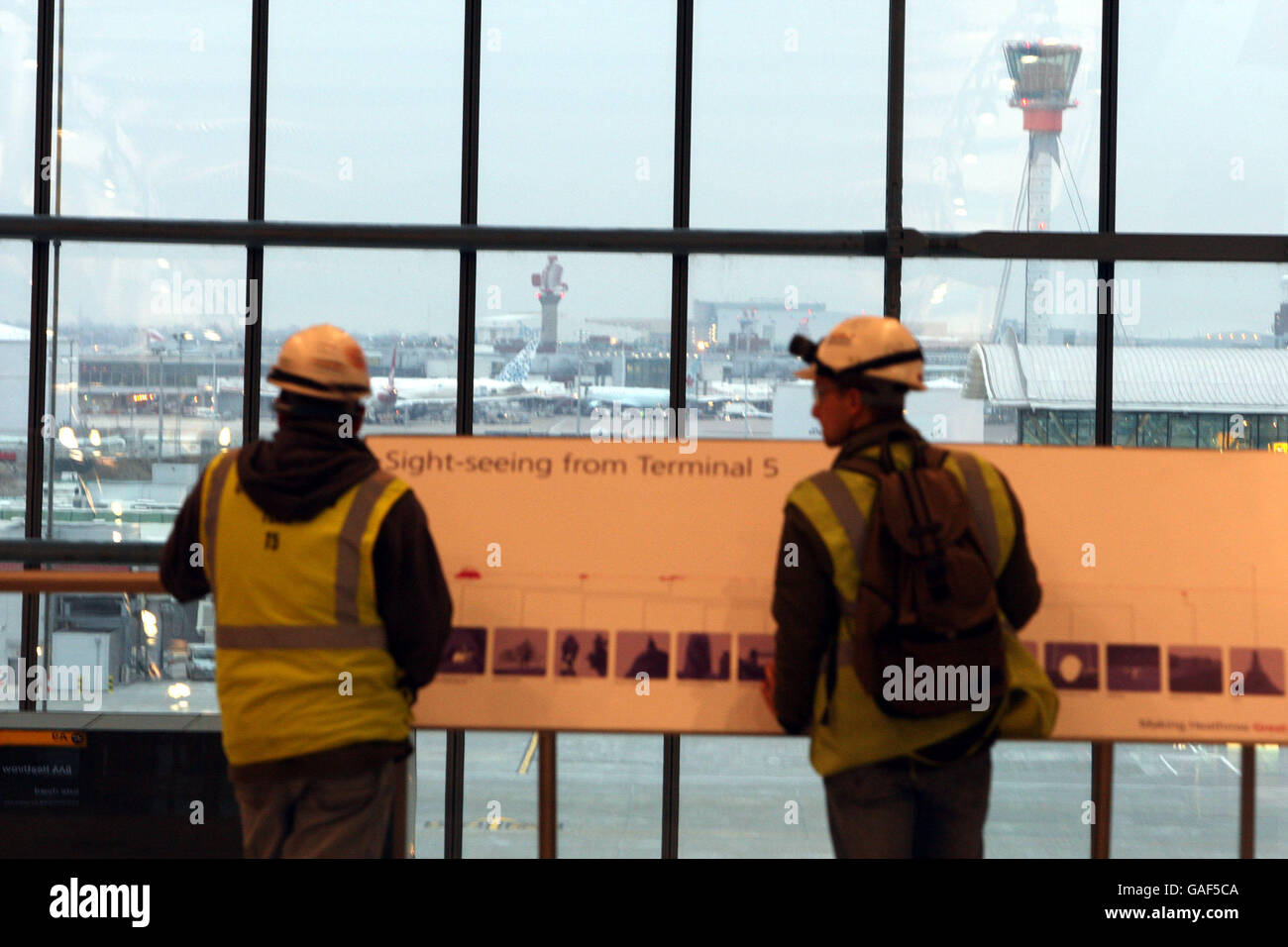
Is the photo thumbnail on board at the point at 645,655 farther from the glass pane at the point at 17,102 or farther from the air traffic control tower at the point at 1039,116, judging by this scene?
the glass pane at the point at 17,102

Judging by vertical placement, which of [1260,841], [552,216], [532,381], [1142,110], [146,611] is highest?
[1142,110]

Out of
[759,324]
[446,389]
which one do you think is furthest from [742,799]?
[446,389]

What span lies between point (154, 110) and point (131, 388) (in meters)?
1.26

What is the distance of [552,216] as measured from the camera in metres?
5.46

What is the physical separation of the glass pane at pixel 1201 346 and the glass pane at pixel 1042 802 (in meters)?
1.44

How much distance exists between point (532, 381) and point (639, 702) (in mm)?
2995

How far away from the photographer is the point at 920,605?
2.00 m

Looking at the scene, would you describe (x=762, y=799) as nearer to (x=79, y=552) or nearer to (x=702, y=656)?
(x=702, y=656)

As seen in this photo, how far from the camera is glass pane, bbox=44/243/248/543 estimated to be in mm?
5590
